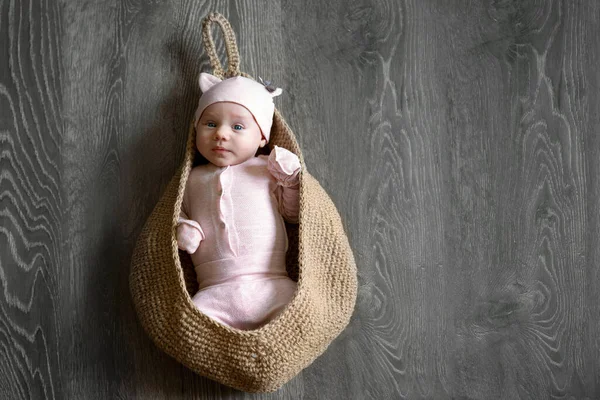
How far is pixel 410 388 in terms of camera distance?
141cm

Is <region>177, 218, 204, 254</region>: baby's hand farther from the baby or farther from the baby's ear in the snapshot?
the baby's ear

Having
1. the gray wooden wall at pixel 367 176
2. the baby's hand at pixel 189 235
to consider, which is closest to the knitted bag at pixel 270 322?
the baby's hand at pixel 189 235

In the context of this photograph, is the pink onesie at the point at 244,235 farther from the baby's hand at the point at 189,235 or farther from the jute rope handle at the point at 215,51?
the jute rope handle at the point at 215,51

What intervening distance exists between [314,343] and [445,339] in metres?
0.39

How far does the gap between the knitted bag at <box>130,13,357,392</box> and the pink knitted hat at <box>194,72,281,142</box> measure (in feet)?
0.17

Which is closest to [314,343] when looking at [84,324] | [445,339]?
[445,339]

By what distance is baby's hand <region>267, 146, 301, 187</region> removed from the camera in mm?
1259

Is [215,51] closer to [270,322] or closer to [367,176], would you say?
[367,176]

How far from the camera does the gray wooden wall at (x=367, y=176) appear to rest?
1.36 meters

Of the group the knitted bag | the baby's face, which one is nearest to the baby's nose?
the baby's face

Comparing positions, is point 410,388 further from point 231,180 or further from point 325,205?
point 231,180

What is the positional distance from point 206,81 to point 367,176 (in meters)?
0.44

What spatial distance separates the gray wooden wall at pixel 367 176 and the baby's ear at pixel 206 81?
10cm

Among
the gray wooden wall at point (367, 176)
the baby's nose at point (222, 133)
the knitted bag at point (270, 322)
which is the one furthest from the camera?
the gray wooden wall at point (367, 176)
